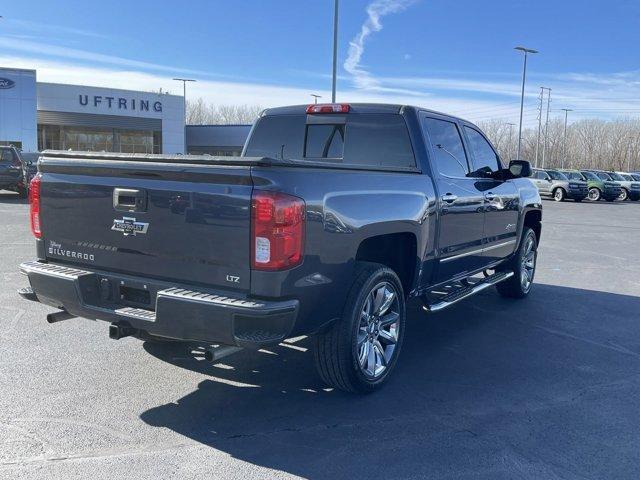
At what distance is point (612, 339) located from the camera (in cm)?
611

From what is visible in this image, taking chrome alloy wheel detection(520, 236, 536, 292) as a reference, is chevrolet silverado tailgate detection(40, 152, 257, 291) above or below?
above

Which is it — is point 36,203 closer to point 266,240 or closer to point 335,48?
point 266,240

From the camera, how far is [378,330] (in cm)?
463

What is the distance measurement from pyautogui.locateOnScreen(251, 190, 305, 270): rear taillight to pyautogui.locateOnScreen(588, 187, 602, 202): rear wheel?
35379 millimetres

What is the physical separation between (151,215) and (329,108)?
2.41 metres

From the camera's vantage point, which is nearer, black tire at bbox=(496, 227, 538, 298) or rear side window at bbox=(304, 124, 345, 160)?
rear side window at bbox=(304, 124, 345, 160)

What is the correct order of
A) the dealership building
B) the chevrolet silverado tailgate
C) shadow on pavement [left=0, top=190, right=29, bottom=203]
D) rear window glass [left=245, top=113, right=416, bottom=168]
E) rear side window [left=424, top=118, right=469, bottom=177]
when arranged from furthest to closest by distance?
the dealership building
shadow on pavement [left=0, top=190, right=29, bottom=203]
rear side window [left=424, top=118, right=469, bottom=177]
rear window glass [left=245, top=113, right=416, bottom=168]
the chevrolet silverado tailgate

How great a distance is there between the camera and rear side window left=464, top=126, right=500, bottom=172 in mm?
6387

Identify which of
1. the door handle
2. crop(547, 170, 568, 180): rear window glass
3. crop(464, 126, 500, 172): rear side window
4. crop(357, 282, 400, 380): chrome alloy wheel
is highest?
crop(464, 126, 500, 172): rear side window

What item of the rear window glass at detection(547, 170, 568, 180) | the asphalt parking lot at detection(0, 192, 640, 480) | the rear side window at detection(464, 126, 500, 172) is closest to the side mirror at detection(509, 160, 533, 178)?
the rear side window at detection(464, 126, 500, 172)

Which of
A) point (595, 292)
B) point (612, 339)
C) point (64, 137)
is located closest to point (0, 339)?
point (612, 339)

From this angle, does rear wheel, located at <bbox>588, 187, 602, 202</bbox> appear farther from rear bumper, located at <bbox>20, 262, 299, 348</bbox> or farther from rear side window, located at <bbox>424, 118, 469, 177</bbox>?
rear bumper, located at <bbox>20, 262, 299, 348</bbox>

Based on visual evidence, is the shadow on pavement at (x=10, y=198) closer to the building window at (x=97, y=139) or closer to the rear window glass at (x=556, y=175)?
the building window at (x=97, y=139)

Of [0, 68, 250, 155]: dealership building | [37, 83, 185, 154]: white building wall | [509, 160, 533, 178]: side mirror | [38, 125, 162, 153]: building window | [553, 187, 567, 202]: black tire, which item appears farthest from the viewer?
[38, 125, 162, 153]: building window
